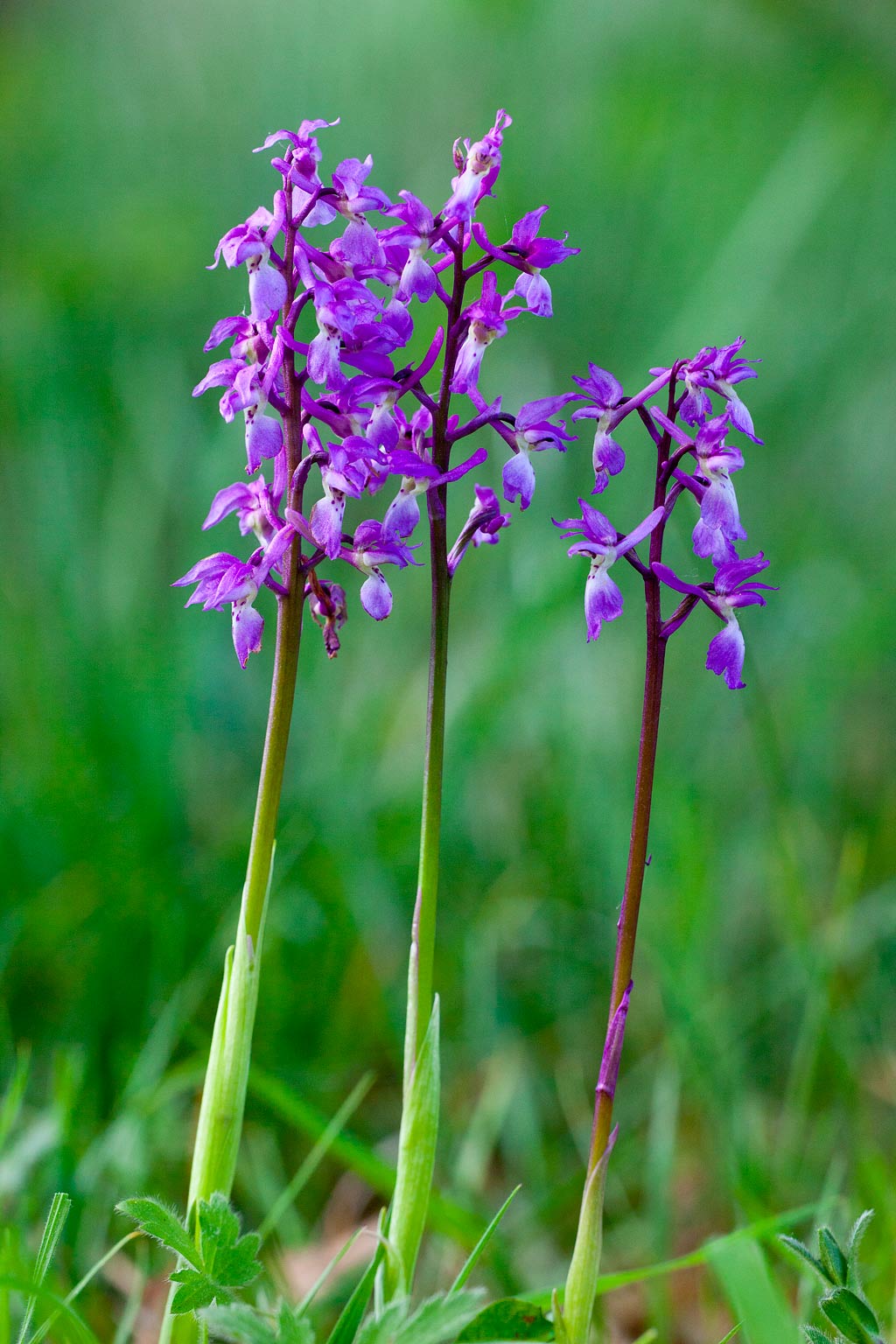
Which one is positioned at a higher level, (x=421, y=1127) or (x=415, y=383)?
(x=415, y=383)

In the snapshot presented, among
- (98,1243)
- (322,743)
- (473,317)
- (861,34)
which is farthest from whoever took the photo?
(861,34)

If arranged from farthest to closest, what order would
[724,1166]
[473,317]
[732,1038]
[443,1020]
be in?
[443,1020]
[732,1038]
[724,1166]
[473,317]

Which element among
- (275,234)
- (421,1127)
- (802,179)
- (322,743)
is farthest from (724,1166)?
(802,179)

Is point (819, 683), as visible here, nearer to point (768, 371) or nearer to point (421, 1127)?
point (768, 371)

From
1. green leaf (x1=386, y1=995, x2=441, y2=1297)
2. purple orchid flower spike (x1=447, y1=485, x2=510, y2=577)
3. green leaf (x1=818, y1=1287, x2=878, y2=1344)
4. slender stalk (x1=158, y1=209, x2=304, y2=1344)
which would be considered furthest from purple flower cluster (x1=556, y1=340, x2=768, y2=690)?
green leaf (x1=818, y1=1287, x2=878, y2=1344)

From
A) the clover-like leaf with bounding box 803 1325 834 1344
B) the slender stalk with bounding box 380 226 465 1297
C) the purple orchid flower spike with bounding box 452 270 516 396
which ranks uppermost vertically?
the purple orchid flower spike with bounding box 452 270 516 396

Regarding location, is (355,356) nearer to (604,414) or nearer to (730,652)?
(604,414)

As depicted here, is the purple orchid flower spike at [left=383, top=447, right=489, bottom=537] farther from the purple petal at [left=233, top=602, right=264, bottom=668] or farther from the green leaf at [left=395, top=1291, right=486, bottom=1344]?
the green leaf at [left=395, top=1291, right=486, bottom=1344]
